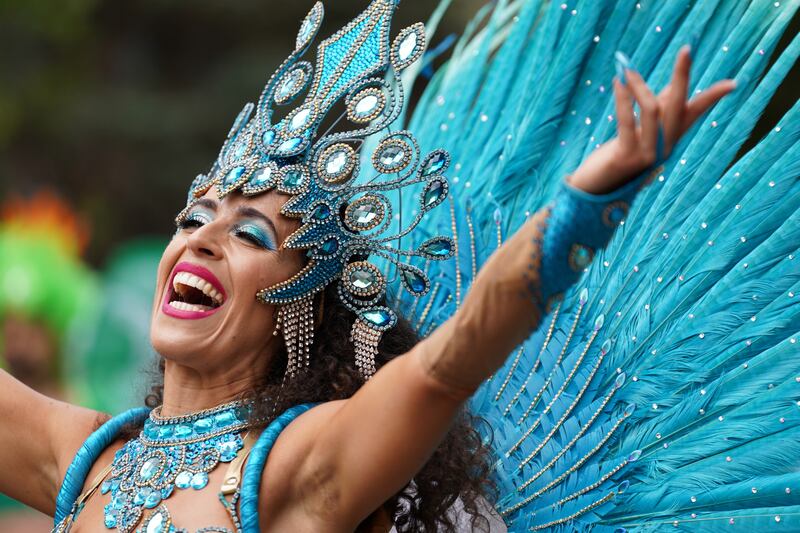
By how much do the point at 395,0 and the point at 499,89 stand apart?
58cm

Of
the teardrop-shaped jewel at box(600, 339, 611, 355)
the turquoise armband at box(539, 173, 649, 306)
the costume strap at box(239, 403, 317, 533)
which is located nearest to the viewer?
the turquoise armband at box(539, 173, 649, 306)

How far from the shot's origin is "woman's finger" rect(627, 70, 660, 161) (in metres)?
1.63

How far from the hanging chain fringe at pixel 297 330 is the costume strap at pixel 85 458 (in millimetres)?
410

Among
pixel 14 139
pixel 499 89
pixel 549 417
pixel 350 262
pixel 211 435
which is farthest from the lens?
pixel 14 139

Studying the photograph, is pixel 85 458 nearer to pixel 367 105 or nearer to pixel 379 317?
pixel 379 317

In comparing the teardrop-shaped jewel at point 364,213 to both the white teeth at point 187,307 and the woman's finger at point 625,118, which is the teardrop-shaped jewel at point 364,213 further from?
the woman's finger at point 625,118

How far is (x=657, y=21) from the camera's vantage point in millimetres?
2596

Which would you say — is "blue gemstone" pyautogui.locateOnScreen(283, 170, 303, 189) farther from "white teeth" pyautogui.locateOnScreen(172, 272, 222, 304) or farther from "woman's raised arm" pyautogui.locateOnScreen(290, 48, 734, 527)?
"woman's raised arm" pyautogui.locateOnScreen(290, 48, 734, 527)

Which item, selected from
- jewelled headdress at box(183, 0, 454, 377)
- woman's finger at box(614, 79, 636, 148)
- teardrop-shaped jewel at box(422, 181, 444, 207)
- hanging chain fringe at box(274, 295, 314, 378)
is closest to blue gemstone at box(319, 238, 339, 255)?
jewelled headdress at box(183, 0, 454, 377)

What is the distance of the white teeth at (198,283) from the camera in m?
2.45

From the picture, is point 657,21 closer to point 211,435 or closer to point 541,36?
point 541,36

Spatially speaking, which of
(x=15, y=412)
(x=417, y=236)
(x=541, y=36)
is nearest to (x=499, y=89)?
(x=541, y=36)

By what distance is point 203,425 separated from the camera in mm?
2428

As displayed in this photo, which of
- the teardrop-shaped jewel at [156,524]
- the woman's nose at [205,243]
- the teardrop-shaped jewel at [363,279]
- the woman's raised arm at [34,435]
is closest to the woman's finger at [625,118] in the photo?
the teardrop-shaped jewel at [363,279]
